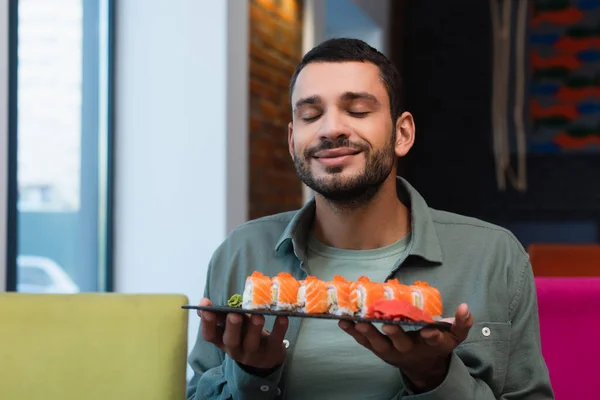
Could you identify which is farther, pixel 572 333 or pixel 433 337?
pixel 572 333

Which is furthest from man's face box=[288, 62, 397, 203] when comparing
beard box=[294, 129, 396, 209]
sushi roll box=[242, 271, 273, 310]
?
sushi roll box=[242, 271, 273, 310]

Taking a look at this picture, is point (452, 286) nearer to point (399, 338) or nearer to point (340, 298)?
point (340, 298)

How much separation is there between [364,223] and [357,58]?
0.30 metres

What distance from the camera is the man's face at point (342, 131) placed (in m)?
1.45

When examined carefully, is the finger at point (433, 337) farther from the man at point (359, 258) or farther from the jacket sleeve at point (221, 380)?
the jacket sleeve at point (221, 380)

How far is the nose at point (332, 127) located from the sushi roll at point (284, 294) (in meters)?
0.26

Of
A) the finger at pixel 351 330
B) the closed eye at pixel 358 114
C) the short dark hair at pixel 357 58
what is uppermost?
the short dark hair at pixel 357 58

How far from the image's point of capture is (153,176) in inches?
142

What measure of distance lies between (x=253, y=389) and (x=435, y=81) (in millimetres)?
6427

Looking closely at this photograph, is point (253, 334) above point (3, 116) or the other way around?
the other way around

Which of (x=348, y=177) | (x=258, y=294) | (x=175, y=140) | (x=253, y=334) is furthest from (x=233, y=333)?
(x=175, y=140)

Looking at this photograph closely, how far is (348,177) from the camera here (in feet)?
4.77

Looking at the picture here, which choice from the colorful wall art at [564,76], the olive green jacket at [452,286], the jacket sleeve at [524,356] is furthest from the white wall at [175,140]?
the colorful wall art at [564,76]

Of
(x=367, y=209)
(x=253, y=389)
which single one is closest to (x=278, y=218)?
(x=367, y=209)
